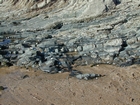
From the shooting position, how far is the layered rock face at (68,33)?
26.6 meters

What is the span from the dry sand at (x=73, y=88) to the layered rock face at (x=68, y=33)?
6.00 feet

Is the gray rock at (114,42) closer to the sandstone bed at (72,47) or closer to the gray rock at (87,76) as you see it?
the sandstone bed at (72,47)

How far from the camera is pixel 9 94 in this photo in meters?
20.0

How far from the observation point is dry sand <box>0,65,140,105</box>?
1844 centimetres

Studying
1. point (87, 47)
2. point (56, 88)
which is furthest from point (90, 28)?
point (56, 88)

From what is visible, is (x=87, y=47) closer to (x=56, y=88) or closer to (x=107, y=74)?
(x=107, y=74)

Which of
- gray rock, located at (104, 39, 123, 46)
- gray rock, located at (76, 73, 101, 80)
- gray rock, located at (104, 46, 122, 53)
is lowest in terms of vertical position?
gray rock, located at (76, 73, 101, 80)

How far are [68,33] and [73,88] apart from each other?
52.9 feet

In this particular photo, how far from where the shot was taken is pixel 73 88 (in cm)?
2036

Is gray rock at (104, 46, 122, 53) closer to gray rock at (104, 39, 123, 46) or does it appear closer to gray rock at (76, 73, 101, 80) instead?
gray rock at (104, 39, 123, 46)

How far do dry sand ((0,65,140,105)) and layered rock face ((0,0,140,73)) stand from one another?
1.83 metres

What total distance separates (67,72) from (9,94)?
5904mm

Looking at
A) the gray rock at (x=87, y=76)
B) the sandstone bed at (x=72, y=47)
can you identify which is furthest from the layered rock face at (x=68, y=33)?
the gray rock at (x=87, y=76)

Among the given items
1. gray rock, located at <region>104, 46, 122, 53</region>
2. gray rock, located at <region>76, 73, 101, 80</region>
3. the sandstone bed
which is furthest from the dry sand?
gray rock, located at <region>104, 46, 122, 53</region>
